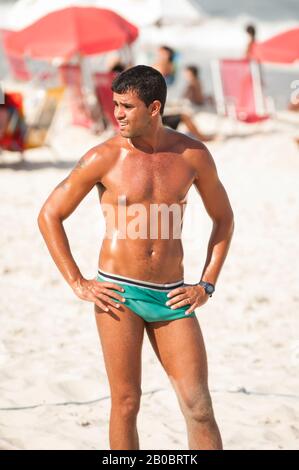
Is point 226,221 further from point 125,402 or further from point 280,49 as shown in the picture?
point 280,49

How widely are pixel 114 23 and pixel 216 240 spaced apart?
10.8m

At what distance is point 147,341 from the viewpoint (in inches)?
234

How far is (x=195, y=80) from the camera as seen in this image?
16.0 metres

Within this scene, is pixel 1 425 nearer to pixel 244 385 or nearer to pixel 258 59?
pixel 244 385

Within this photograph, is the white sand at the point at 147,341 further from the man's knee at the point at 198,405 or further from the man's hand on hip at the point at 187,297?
the man's hand on hip at the point at 187,297

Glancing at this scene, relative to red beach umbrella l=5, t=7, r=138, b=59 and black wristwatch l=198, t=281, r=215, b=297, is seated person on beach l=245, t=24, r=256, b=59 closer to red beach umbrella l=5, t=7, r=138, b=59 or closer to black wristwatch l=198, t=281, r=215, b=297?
red beach umbrella l=5, t=7, r=138, b=59

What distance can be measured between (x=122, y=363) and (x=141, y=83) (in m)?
1.04

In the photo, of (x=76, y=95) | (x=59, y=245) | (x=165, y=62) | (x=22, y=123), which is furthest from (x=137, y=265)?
(x=76, y=95)

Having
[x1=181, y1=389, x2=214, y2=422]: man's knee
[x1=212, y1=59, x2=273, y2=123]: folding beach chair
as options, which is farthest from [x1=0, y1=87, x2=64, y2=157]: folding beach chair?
[x1=181, y1=389, x2=214, y2=422]: man's knee

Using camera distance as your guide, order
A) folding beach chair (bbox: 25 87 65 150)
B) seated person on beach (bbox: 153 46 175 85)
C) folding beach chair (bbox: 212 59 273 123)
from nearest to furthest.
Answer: seated person on beach (bbox: 153 46 175 85)
folding beach chair (bbox: 25 87 65 150)
folding beach chair (bbox: 212 59 273 123)

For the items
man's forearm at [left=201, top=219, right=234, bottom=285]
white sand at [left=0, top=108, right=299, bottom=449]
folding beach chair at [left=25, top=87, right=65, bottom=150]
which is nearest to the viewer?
man's forearm at [left=201, top=219, right=234, bottom=285]

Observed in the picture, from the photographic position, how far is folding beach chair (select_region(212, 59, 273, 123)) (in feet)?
45.4

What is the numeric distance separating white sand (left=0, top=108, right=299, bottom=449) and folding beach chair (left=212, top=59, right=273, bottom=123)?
10.7ft

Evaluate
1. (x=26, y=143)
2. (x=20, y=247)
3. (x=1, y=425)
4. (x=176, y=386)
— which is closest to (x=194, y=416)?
(x=176, y=386)
